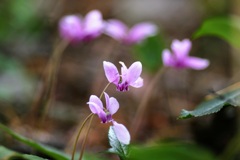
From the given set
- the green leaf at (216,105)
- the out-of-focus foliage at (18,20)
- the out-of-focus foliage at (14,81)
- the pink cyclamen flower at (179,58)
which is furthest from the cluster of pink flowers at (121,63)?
the out-of-focus foliage at (18,20)

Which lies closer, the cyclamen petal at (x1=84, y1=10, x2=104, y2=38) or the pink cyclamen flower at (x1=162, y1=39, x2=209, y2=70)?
the pink cyclamen flower at (x1=162, y1=39, x2=209, y2=70)

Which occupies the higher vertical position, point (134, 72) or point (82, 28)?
point (82, 28)

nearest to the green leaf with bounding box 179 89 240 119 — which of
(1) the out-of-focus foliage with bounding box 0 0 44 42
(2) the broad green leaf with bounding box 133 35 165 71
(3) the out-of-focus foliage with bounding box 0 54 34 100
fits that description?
(2) the broad green leaf with bounding box 133 35 165 71

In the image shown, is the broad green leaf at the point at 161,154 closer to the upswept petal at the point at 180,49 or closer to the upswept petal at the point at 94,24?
the upswept petal at the point at 180,49

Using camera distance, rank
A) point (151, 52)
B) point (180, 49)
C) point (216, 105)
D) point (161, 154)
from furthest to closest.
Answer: point (151, 52) < point (180, 49) < point (216, 105) < point (161, 154)

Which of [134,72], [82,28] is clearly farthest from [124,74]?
[82,28]

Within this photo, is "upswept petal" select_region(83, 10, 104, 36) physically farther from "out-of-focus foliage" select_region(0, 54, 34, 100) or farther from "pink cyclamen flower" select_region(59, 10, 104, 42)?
"out-of-focus foliage" select_region(0, 54, 34, 100)

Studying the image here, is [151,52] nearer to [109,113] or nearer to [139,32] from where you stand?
[139,32]
